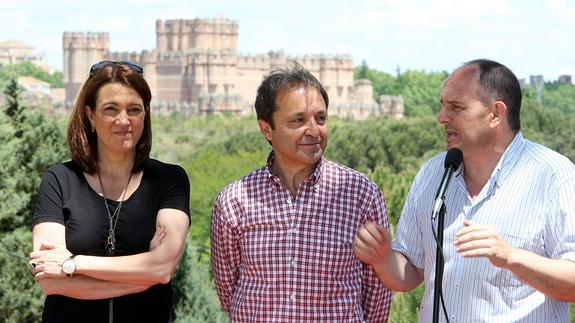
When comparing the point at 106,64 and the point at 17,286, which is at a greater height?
the point at 106,64

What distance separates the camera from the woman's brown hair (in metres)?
3.14

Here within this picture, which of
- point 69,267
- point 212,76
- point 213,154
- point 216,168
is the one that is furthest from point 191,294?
point 212,76

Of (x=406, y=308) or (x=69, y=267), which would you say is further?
(x=406, y=308)

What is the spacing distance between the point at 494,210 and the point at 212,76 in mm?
71227

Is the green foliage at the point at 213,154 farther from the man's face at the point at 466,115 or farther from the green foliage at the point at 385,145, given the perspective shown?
the man's face at the point at 466,115

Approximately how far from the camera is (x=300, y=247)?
10.2 ft

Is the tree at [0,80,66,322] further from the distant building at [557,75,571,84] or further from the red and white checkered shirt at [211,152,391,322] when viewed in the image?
the distant building at [557,75,571,84]

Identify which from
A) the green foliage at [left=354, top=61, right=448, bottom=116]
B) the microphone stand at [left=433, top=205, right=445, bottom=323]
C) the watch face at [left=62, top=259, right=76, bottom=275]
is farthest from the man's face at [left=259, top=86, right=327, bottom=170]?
the green foliage at [left=354, top=61, right=448, bottom=116]

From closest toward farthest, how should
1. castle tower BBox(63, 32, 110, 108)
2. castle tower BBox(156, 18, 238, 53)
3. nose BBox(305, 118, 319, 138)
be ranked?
nose BBox(305, 118, 319, 138) → castle tower BBox(63, 32, 110, 108) → castle tower BBox(156, 18, 238, 53)

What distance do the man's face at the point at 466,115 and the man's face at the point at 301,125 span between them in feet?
1.06

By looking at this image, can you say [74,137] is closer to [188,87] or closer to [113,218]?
[113,218]

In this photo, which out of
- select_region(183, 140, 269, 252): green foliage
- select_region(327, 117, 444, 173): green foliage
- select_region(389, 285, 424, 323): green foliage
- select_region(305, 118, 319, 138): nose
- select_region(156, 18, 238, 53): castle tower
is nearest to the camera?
select_region(305, 118, 319, 138): nose

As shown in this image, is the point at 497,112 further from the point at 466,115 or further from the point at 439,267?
the point at 439,267

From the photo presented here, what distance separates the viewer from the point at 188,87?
247 ft
